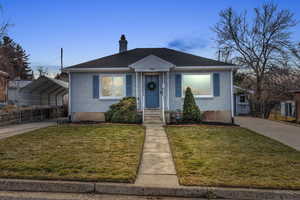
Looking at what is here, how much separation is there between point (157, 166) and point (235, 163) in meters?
1.75

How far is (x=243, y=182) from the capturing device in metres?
3.49

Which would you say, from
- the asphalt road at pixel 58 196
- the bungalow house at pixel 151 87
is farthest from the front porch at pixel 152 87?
the asphalt road at pixel 58 196

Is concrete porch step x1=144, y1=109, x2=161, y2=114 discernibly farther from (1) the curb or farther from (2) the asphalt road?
(2) the asphalt road

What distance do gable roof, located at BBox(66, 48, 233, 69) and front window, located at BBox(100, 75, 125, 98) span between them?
2.58 feet

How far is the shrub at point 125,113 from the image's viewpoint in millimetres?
11031

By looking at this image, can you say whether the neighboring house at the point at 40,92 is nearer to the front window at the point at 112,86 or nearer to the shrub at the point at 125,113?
the front window at the point at 112,86

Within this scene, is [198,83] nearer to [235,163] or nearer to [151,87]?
[151,87]

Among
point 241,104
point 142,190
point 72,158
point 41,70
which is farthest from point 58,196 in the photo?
point 41,70

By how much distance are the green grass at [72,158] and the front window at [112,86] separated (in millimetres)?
5128

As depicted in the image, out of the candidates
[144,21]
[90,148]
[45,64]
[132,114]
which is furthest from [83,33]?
[45,64]

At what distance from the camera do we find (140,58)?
43.0 feet

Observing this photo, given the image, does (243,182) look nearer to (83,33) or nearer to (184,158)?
(184,158)

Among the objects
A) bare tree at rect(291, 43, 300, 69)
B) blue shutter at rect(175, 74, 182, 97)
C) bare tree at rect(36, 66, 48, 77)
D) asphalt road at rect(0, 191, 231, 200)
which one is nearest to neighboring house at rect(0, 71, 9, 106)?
blue shutter at rect(175, 74, 182, 97)

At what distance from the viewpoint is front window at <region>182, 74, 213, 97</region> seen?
39.4 ft
